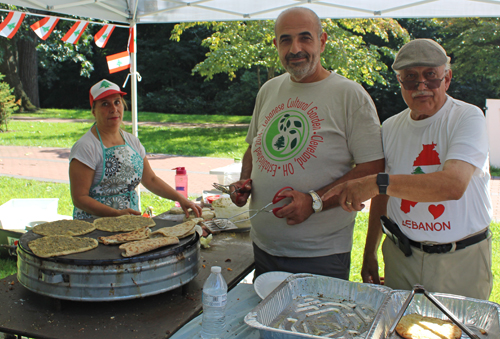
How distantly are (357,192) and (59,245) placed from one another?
1334 mm

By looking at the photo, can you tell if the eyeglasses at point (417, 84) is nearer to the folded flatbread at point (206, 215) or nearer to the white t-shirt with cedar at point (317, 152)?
the white t-shirt with cedar at point (317, 152)

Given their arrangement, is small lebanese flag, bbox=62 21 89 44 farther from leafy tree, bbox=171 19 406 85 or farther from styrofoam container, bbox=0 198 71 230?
leafy tree, bbox=171 19 406 85

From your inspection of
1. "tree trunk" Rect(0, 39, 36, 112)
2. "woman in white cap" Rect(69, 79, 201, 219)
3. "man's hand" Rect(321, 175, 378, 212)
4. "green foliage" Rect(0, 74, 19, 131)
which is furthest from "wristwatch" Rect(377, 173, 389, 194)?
"tree trunk" Rect(0, 39, 36, 112)

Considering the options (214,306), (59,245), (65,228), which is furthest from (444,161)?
(65,228)

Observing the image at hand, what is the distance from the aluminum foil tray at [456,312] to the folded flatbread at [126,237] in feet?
3.73

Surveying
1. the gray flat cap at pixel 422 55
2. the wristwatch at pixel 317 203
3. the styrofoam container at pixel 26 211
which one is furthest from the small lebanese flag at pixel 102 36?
the gray flat cap at pixel 422 55

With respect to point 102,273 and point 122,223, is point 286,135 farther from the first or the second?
point 102,273

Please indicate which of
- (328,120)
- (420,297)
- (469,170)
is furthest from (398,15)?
(420,297)

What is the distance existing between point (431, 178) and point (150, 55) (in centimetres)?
2694

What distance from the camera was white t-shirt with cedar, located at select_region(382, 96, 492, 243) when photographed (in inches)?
74.9

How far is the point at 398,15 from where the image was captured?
5293 millimetres

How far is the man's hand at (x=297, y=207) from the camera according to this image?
2.12 metres

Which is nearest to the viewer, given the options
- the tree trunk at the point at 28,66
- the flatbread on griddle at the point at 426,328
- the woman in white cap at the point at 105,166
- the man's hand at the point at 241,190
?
the flatbread on griddle at the point at 426,328

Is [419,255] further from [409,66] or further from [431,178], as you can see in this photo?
[409,66]
